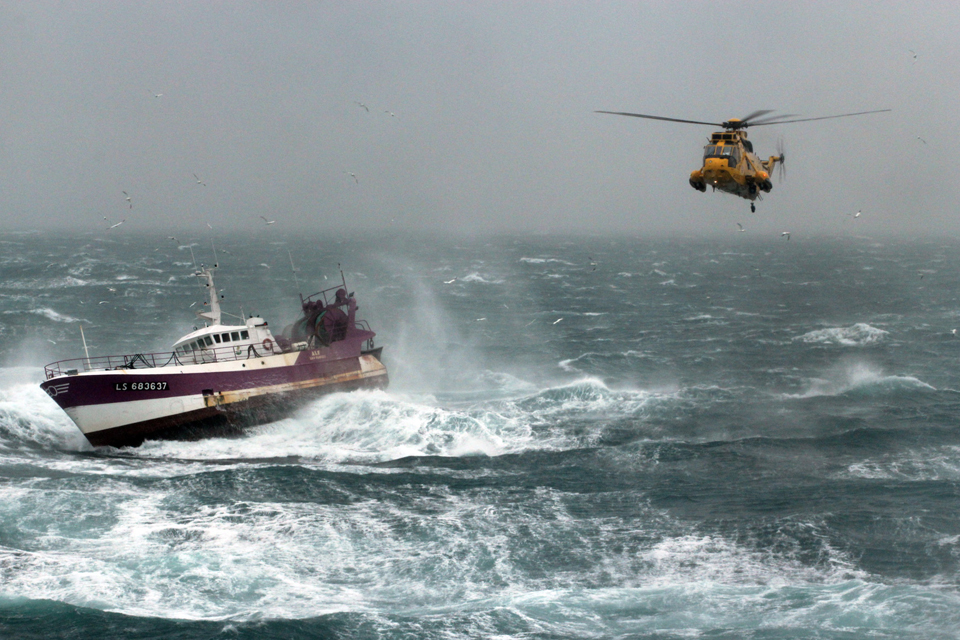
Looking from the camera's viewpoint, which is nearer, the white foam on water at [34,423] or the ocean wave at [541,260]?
the white foam on water at [34,423]

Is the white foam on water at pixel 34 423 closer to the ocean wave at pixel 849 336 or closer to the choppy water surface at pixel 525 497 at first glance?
the choppy water surface at pixel 525 497

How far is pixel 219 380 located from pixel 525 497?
17.7 m

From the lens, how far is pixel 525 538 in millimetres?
30078

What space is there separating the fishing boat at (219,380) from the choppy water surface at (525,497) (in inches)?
41.6

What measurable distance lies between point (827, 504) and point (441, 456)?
16.3 meters

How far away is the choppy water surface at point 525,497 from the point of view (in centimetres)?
2497

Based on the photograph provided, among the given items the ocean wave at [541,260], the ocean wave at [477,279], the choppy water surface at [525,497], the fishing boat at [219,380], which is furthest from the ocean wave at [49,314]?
the ocean wave at [541,260]

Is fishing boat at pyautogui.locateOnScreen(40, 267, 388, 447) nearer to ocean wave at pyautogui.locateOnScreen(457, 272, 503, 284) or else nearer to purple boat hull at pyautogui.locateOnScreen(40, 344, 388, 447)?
purple boat hull at pyautogui.locateOnScreen(40, 344, 388, 447)

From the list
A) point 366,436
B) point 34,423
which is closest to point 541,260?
point 366,436

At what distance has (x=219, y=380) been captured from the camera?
1729 inches

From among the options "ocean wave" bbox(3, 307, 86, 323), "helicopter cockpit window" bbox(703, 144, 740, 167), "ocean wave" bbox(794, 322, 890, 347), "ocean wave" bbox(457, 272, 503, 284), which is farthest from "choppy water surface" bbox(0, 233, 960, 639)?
"ocean wave" bbox(457, 272, 503, 284)

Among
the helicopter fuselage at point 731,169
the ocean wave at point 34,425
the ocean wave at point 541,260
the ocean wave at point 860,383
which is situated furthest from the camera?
the ocean wave at point 541,260

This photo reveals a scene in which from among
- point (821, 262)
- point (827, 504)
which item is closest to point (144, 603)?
point (827, 504)

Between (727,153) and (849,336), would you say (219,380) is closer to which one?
(727,153)
